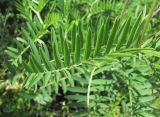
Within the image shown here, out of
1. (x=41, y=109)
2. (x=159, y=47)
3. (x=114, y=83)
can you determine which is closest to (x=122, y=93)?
(x=114, y=83)

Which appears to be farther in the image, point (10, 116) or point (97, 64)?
point (10, 116)

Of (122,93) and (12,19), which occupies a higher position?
(12,19)

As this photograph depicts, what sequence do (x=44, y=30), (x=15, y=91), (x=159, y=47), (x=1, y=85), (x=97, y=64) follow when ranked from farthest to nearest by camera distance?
(x=15, y=91), (x=1, y=85), (x=44, y=30), (x=159, y=47), (x=97, y=64)

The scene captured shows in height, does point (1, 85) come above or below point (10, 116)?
above

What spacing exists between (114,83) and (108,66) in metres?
0.09

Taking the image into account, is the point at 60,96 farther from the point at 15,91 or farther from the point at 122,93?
the point at 122,93

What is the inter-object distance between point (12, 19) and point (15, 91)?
541 mm

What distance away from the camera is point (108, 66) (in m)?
1.39

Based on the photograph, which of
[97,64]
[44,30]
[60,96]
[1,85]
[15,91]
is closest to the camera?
[97,64]

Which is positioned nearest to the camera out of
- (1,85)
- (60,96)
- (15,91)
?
(1,85)

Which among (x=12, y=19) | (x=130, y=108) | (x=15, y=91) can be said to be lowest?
(x=130, y=108)

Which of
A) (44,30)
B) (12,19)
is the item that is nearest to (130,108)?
A: (44,30)

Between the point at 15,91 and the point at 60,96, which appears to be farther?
the point at 60,96

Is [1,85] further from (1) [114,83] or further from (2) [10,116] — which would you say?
(1) [114,83]
